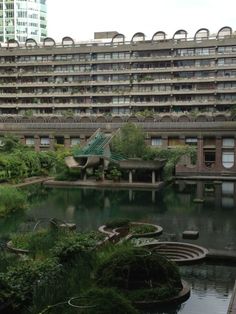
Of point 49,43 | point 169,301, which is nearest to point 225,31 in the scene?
point 49,43

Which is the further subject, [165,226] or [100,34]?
[100,34]

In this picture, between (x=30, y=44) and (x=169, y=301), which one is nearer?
(x=169, y=301)

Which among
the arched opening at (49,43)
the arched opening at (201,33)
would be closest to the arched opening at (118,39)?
the arched opening at (49,43)

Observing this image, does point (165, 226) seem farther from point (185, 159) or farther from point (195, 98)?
point (195, 98)

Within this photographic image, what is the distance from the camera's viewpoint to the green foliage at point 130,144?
6300 centimetres

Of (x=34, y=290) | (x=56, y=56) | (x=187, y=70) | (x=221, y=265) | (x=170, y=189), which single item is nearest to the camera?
(x=34, y=290)

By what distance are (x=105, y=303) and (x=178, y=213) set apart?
88.2 ft

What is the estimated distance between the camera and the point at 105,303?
13219 mm

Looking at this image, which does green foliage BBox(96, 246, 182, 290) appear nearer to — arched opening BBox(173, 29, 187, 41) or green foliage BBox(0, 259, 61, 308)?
green foliage BBox(0, 259, 61, 308)

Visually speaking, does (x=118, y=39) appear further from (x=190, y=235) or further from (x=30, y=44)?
(x=190, y=235)

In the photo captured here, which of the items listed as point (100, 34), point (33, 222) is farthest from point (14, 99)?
point (33, 222)

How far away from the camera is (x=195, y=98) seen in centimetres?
9400

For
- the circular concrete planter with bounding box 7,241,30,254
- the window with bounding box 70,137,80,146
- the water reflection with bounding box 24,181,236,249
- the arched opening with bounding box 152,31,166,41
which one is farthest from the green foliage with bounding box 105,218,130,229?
the arched opening with bounding box 152,31,166,41

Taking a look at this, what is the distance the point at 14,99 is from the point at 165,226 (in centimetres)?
7481
